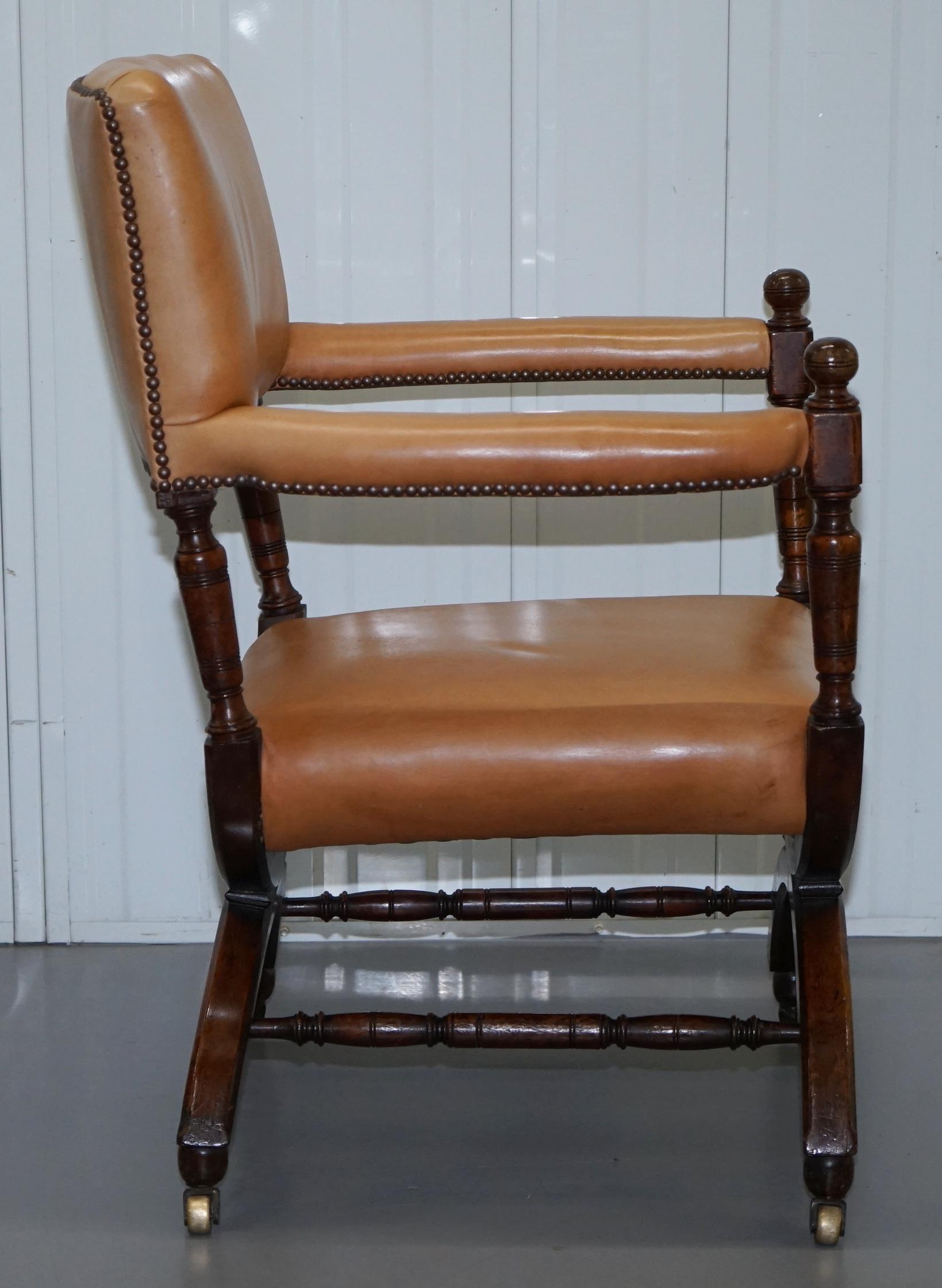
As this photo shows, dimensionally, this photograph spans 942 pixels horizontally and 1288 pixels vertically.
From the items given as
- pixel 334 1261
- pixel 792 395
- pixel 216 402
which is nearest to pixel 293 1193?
pixel 334 1261

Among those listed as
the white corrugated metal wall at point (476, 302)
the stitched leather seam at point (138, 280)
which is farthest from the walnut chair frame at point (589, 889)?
the white corrugated metal wall at point (476, 302)

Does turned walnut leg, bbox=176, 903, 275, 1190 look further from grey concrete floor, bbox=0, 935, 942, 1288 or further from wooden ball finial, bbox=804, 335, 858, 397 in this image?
wooden ball finial, bbox=804, 335, 858, 397

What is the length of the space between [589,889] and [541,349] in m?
0.58

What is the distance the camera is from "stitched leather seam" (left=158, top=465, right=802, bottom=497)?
101cm

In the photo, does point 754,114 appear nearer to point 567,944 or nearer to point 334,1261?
point 567,944

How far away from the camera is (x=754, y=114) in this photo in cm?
174

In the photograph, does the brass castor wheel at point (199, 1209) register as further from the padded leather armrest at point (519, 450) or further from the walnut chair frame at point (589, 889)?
the padded leather armrest at point (519, 450)

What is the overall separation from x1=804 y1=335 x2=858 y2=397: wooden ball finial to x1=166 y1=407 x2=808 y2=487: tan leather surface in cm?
3

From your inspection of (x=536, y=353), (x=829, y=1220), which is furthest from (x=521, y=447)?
(x=829, y=1220)

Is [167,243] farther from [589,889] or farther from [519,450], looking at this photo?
[589,889]

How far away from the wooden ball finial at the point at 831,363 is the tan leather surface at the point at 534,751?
10.2 inches

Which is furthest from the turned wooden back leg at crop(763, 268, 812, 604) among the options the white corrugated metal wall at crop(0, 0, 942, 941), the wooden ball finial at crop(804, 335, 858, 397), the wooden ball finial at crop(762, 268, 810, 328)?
the wooden ball finial at crop(804, 335, 858, 397)

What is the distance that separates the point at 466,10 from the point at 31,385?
2.40ft

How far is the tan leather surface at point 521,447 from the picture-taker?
1.00 metres
